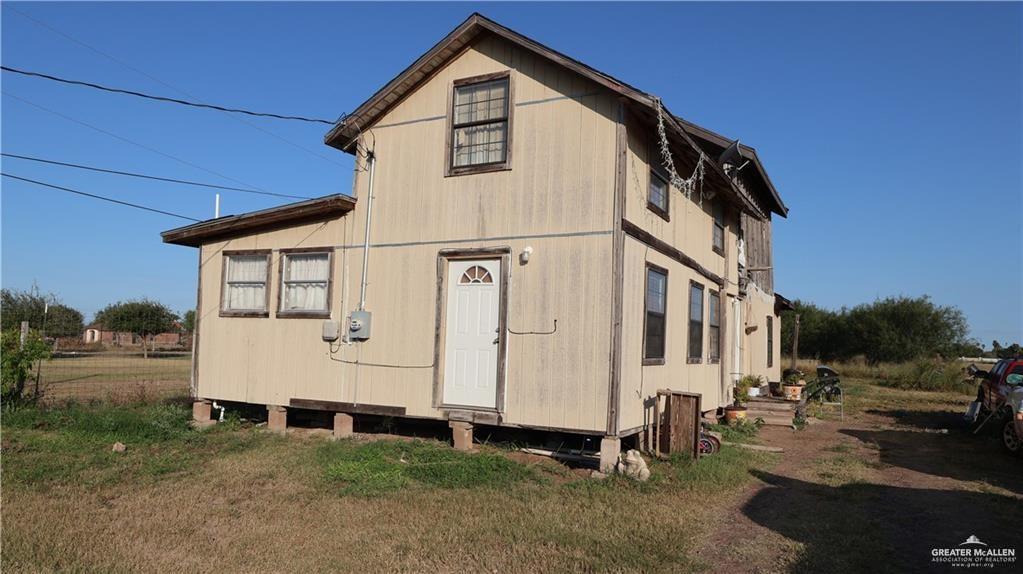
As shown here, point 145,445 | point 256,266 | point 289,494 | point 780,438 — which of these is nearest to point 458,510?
point 289,494

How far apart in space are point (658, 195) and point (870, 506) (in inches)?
203

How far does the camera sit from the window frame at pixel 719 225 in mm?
13377

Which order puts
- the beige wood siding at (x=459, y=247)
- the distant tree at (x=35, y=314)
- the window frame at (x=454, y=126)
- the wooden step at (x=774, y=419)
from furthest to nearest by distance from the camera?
the distant tree at (x=35, y=314) < the wooden step at (x=774, y=419) < the window frame at (x=454, y=126) < the beige wood siding at (x=459, y=247)

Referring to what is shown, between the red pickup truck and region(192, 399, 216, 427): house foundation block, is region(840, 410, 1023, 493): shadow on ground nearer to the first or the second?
the red pickup truck

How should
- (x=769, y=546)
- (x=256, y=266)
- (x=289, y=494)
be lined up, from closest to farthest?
(x=769, y=546), (x=289, y=494), (x=256, y=266)

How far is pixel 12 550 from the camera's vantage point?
5168mm

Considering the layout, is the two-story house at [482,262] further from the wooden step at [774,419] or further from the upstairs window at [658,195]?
the wooden step at [774,419]

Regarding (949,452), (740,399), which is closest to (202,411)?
(740,399)

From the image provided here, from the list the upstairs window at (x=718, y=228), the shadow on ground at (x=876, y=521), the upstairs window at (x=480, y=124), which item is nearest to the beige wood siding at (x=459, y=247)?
the upstairs window at (x=480, y=124)

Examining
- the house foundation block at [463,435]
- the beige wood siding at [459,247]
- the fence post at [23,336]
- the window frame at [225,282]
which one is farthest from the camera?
the fence post at [23,336]

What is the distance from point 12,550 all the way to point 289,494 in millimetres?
2475

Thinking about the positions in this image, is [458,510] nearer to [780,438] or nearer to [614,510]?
[614,510]

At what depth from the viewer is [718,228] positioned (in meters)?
13.8

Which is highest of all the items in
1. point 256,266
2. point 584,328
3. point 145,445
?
point 256,266
